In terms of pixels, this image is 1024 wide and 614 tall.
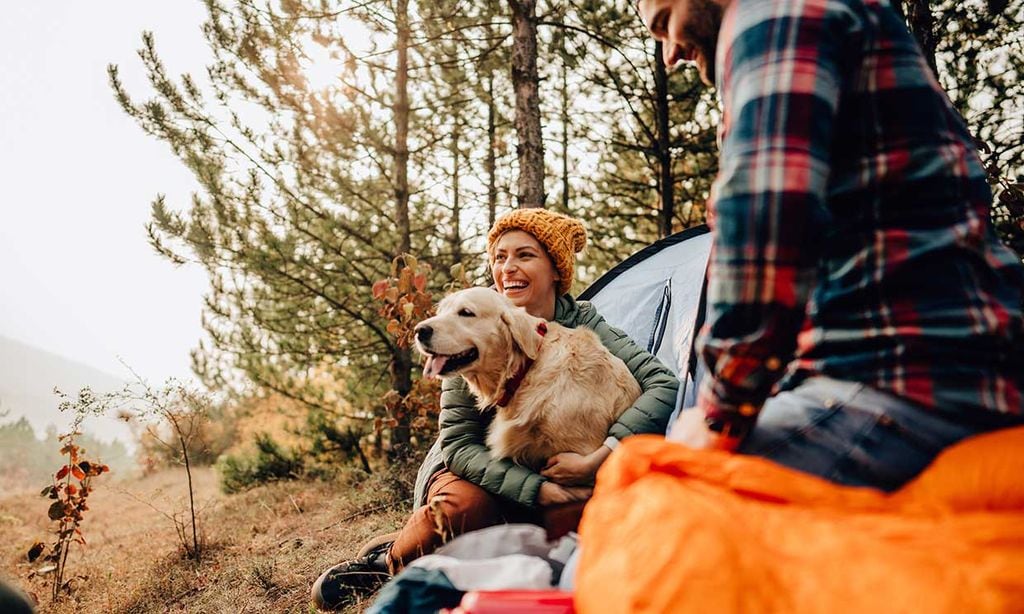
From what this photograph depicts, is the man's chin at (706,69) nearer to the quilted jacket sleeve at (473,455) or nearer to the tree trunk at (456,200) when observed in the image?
the quilted jacket sleeve at (473,455)

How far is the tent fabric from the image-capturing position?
0.63 metres

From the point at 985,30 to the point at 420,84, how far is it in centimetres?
641

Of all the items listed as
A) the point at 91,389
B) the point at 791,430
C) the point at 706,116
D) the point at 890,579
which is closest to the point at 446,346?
the point at 791,430

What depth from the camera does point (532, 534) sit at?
4.31 feet

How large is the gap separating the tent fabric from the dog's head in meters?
1.68

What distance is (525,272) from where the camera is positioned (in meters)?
2.88

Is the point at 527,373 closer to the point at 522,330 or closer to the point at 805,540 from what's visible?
the point at 522,330

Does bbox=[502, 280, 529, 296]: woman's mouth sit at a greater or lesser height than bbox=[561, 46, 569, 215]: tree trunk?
lesser

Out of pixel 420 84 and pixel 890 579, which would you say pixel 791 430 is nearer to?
pixel 890 579

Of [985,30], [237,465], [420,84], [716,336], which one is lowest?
[237,465]

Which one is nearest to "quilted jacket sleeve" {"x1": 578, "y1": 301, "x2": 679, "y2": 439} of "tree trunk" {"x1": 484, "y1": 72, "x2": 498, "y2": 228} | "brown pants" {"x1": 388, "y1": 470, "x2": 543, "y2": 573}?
"brown pants" {"x1": 388, "y1": 470, "x2": 543, "y2": 573}

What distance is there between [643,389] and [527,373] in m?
0.53

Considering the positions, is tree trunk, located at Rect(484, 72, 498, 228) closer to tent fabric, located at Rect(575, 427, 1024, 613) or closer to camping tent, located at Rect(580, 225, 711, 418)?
camping tent, located at Rect(580, 225, 711, 418)

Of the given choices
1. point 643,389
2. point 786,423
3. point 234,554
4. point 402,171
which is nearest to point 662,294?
point 643,389
